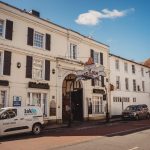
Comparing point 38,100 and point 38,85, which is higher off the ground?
point 38,85

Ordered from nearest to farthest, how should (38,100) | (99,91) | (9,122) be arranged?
(9,122), (38,100), (99,91)

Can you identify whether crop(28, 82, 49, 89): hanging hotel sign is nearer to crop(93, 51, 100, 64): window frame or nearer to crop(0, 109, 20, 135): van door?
crop(0, 109, 20, 135): van door

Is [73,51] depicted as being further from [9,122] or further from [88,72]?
[9,122]

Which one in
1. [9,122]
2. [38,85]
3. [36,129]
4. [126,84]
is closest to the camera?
[9,122]

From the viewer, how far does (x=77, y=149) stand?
10.8 m

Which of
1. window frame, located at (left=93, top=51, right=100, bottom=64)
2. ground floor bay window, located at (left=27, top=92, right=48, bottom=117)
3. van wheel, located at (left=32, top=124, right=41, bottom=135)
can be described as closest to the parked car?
window frame, located at (left=93, top=51, right=100, bottom=64)

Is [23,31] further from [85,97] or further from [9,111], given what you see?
[85,97]

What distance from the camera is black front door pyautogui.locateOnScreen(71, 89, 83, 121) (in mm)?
27872

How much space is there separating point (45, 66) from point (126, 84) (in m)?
17.9

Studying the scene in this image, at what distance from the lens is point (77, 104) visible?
28.2 meters

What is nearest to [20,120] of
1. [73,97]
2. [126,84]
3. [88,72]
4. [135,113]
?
[88,72]

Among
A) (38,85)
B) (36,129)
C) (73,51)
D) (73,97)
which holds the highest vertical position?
(73,51)

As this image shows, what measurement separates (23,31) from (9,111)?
8.84m

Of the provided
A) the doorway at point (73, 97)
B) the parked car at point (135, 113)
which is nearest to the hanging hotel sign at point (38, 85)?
the doorway at point (73, 97)
